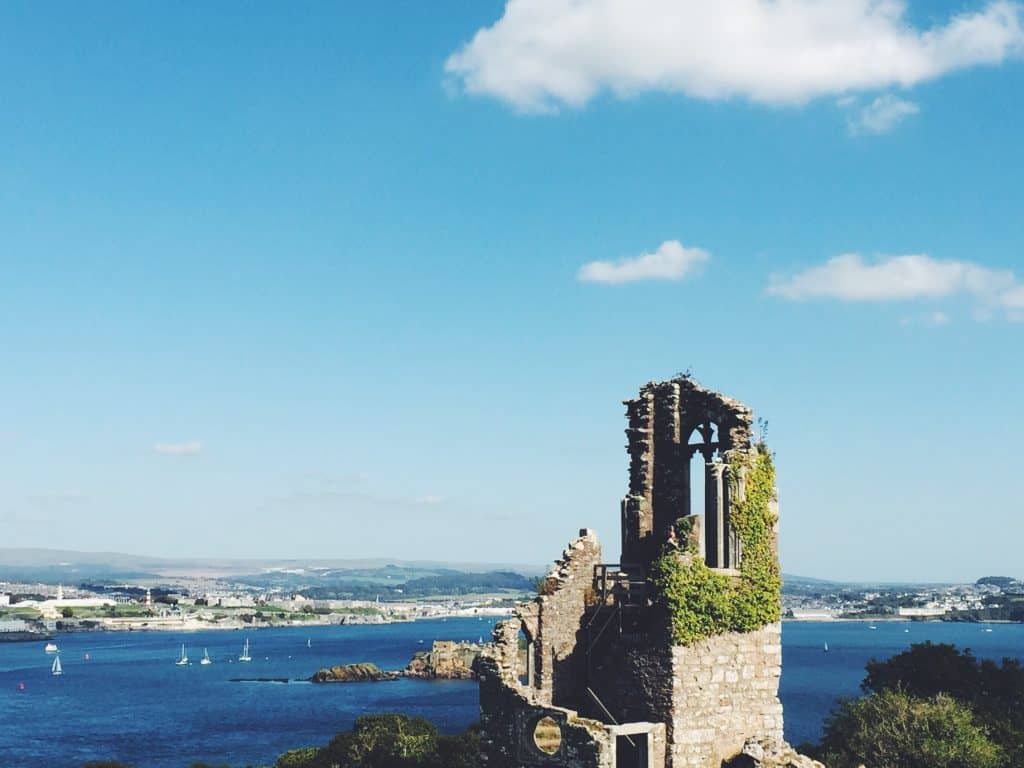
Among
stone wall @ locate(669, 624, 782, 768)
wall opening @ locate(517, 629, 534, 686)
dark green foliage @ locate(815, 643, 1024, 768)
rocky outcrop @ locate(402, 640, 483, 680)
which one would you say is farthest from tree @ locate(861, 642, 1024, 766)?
rocky outcrop @ locate(402, 640, 483, 680)

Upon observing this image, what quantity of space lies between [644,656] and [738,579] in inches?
88.7

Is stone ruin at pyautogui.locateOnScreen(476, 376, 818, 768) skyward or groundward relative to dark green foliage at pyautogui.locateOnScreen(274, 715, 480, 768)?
skyward

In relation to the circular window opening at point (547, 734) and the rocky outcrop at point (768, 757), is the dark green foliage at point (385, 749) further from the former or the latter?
the rocky outcrop at point (768, 757)

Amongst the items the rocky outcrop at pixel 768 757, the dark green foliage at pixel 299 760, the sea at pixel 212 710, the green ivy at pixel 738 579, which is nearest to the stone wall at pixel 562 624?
the green ivy at pixel 738 579

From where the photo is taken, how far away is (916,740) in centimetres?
4047

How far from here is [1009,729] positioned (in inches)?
1678

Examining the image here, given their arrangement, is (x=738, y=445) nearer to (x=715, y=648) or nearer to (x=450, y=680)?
(x=715, y=648)

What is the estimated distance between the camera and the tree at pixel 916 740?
38875 mm

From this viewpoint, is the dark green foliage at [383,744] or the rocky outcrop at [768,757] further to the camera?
the dark green foliage at [383,744]

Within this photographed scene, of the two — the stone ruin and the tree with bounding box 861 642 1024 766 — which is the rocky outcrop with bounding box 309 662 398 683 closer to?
the tree with bounding box 861 642 1024 766

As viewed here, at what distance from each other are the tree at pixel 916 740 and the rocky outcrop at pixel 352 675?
131252 mm

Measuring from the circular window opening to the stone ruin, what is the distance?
2 centimetres

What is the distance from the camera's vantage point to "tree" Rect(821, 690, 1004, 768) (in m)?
38.9

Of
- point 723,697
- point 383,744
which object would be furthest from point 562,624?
point 383,744
